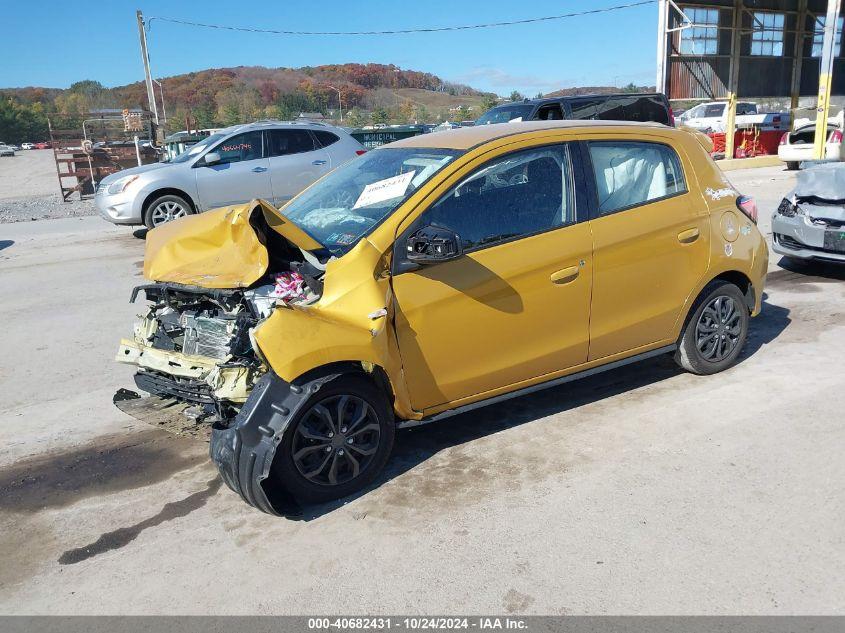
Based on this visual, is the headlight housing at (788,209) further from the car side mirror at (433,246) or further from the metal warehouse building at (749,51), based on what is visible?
the metal warehouse building at (749,51)

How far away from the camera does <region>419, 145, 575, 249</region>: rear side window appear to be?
3.89 m

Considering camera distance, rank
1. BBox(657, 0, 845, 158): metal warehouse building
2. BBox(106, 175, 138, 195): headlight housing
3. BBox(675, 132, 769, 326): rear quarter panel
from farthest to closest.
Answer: BBox(657, 0, 845, 158): metal warehouse building, BBox(106, 175, 138, 195): headlight housing, BBox(675, 132, 769, 326): rear quarter panel

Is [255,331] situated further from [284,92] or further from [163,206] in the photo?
[284,92]

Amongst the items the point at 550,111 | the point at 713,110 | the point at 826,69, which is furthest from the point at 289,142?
the point at 713,110

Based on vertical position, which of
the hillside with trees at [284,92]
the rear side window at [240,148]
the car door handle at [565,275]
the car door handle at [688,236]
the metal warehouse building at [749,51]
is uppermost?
the hillside with trees at [284,92]

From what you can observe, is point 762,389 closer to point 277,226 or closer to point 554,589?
point 554,589

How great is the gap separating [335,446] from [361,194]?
5.31 feet

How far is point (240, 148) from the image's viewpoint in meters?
11.9

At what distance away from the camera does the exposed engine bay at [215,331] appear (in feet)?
11.8

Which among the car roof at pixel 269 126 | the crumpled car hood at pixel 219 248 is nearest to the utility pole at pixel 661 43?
the car roof at pixel 269 126

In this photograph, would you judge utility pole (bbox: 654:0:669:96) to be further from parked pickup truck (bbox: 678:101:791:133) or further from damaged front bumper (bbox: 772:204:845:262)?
damaged front bumper (bbox: 772:204:845:262)

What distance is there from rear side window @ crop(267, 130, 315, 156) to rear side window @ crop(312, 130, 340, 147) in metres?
0.13

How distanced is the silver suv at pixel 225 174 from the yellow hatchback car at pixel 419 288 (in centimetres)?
729

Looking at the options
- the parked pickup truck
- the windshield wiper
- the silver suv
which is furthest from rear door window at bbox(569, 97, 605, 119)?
the parked pickup truck
